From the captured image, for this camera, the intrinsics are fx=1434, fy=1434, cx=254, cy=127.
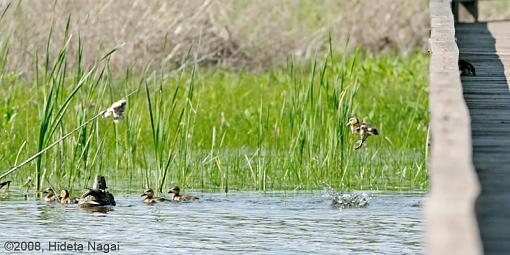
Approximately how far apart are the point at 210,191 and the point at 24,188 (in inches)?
49.3

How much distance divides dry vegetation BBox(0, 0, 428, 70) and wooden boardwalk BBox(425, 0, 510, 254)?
93.7 inches

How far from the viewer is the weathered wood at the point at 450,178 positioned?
3.46 m

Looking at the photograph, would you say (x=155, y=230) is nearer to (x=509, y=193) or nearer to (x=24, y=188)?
(x=24, y=188)

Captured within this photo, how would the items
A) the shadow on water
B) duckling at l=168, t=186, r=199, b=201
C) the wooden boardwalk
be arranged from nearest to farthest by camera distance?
1. the wooden boardwalk
2. the shadow on water
3. duckling at l=168, t=186, r=199, b=201

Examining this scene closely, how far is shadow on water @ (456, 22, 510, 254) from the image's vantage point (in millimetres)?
4859

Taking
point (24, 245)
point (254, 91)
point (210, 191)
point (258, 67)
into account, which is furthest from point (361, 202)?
point (258, 67)

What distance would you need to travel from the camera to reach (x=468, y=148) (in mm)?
4605

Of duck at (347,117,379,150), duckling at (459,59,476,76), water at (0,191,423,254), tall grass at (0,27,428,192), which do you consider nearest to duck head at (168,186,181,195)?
water at (0,191,423,254)

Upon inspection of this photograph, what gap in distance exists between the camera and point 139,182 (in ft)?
32.9

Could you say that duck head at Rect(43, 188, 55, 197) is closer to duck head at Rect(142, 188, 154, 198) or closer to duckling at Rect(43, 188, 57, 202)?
duckling at Rect(43, 188, 57, 202)

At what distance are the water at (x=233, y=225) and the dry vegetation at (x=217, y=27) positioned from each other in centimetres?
316

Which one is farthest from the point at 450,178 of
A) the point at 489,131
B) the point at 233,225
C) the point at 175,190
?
the point at 175,190

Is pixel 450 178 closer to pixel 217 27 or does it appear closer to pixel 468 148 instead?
pixel 468 148

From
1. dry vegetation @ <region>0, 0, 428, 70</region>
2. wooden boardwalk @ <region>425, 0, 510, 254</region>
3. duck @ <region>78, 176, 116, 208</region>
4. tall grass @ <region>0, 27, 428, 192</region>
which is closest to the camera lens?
wooden boardwalk @ <region>425, 0, 510, 254</region>
